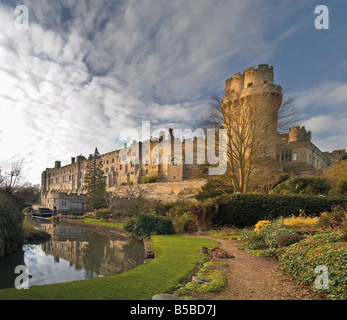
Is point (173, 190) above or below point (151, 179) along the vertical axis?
below

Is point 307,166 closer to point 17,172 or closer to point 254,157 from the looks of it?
point 254,157

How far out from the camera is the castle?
803 inches

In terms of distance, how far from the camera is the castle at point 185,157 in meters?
20.4

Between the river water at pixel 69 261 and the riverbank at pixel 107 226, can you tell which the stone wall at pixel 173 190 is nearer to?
the riverbank at pixel 107 226

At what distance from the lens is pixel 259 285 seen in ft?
14.4

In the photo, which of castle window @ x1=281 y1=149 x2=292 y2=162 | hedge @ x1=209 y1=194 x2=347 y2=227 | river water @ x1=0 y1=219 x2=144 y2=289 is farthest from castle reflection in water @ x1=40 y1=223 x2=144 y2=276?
castle window @ x1=281 y1=149 x2=292 y2=162

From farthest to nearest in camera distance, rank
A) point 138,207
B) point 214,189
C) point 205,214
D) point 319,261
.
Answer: point 138,207 → point 214,189 → point 205,214 → point 319,261

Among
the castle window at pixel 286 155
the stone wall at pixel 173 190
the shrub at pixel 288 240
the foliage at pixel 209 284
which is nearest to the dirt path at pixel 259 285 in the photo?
the foliage at pixel 209 284

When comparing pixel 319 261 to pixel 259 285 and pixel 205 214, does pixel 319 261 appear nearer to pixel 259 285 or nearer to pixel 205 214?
pixel 259 285

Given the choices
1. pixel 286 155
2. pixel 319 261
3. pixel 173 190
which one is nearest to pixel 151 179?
pixel 173 190

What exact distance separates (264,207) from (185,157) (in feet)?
97.3

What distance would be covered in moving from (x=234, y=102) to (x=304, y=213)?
9485 millimetres

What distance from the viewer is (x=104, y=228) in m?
19.0

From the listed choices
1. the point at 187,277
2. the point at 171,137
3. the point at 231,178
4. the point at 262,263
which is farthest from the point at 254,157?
the point at 171,137
